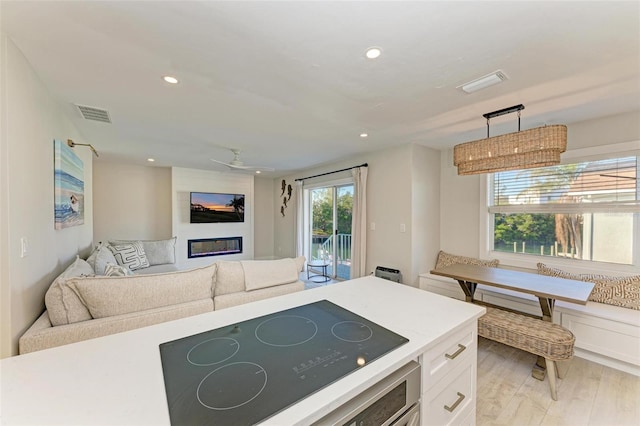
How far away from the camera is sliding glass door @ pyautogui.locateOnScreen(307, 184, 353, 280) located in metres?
5.10

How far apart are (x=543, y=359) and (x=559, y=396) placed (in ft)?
1.05

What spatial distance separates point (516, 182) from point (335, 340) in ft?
11.7

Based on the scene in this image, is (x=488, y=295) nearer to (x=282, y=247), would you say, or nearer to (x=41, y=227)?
(x=41, y=227)

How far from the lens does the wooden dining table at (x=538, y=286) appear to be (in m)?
2.04

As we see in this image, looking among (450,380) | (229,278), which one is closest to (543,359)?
(450,380)

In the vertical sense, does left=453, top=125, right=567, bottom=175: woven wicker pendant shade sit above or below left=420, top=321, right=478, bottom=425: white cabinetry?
above

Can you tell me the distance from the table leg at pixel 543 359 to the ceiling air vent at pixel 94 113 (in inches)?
177

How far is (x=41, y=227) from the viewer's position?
1828 mm

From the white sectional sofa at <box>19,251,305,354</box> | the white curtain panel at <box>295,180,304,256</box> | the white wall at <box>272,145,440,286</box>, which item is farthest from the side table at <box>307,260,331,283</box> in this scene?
the white sectional sofa at <box>19,251,305,354</box>

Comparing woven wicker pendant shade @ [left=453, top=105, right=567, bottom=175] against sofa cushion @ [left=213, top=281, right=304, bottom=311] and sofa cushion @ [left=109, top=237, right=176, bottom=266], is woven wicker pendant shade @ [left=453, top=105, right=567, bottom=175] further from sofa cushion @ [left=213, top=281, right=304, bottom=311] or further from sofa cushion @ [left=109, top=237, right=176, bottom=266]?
sofa cushion @ [left=109, top=237, right=176, bottom=266]

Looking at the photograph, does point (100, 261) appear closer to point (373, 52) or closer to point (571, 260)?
point (373, 52)

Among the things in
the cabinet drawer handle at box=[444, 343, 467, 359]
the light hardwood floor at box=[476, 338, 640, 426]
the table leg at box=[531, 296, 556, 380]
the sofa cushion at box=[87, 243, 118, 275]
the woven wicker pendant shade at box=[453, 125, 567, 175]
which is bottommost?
the light hardwood floor at box=[476, 338, 640, 426]

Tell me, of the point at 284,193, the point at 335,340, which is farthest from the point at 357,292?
the point at 284,193

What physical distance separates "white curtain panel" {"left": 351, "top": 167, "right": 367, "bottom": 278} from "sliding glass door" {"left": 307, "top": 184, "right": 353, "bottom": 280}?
49cm
